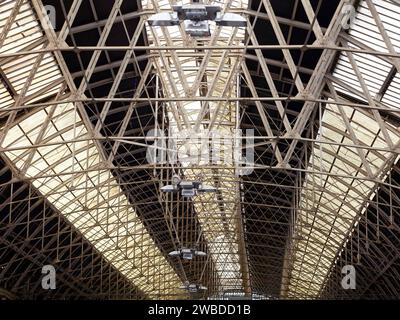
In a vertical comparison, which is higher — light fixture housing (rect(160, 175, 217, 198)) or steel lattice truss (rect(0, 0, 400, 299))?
steel lattice truss (rect(0, 0, 400, 299))

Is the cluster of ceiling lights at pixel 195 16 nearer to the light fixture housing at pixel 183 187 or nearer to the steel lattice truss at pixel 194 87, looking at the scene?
the steel lattice truss at pixel 194 87

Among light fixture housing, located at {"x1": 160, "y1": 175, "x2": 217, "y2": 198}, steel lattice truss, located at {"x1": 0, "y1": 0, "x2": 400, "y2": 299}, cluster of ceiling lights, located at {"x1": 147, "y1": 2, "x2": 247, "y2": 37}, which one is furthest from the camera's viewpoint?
light fixture housing, located at {"x1": 160, "y1": 175, "x2": 217, "y2": 198}

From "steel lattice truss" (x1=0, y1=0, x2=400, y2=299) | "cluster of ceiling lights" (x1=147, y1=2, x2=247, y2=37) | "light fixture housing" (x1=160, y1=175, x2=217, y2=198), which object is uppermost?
"steel lattice truss" (x1=0, y1=0, x2=400, y2=299)

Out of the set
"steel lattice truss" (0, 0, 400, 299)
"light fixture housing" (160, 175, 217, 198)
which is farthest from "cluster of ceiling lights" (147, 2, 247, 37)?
"light fixture housing" (160, 175, 217, 198)

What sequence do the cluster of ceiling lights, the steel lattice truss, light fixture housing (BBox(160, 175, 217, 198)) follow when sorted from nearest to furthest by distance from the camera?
the cluster of ceiling lights, the steel lattice truss, light fixture housing (BBox(160, 175, 217, 198))

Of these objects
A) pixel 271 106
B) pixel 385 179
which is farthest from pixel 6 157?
pixel 385 179

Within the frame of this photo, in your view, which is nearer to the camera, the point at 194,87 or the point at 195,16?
the point at 195,16

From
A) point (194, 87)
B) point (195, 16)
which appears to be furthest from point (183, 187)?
point (195, 16)

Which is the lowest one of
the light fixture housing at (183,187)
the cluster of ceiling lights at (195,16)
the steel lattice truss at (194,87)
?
the cluster of ceiling lights at (195,16)

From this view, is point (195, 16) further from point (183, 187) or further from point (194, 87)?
point (183, 187)

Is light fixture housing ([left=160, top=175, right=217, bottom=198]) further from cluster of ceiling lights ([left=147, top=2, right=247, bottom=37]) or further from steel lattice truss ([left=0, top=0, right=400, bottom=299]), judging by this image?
cluster of ceiling lights ([left=147, top=2, right=247, bottom=37])

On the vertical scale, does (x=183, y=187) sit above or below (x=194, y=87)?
below

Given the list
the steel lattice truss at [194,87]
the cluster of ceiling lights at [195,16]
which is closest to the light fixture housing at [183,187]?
the steel lattice truss at [194,87]
